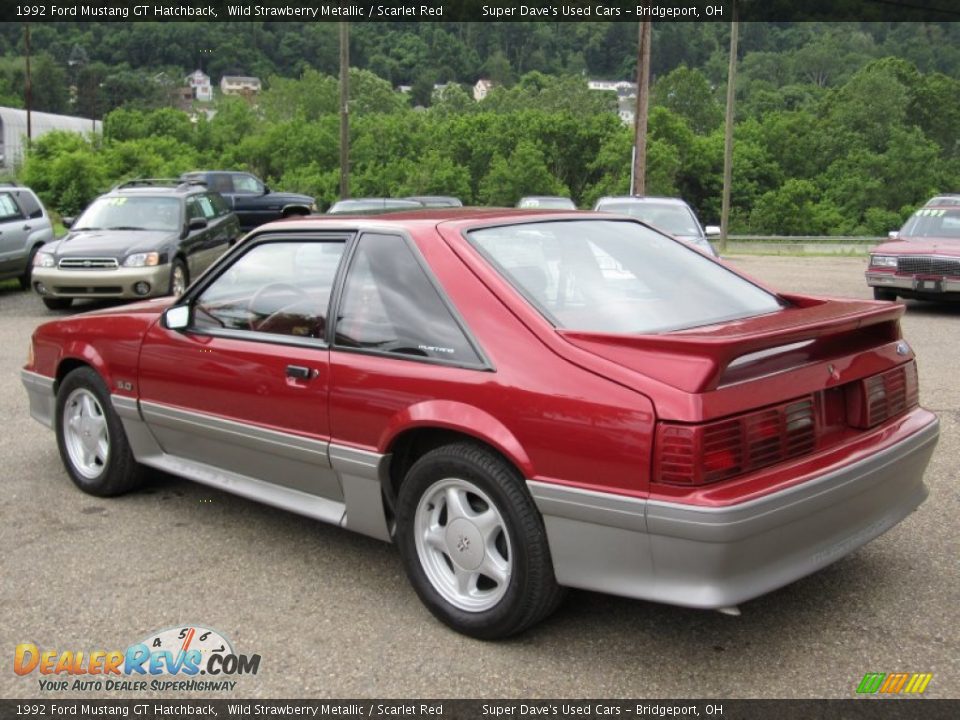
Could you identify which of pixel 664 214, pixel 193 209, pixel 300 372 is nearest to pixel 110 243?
pixel 193 209

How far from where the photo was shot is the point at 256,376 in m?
4.30

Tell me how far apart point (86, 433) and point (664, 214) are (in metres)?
9.90

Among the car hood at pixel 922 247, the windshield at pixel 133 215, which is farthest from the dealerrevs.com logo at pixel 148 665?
the car hood at pixel 922 247

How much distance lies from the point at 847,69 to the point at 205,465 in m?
96.4

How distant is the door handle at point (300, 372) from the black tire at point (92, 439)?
1.49 meters

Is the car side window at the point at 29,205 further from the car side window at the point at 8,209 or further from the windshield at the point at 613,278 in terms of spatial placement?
the windshield at the point at 613,278

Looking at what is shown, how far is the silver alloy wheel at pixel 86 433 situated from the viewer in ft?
17.4

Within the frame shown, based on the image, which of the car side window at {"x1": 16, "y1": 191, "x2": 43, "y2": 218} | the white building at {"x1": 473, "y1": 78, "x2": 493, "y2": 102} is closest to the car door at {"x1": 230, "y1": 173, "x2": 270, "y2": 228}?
the car side window at {"x1": 16, "y1": 191, "x2": 43, "y2": 218}

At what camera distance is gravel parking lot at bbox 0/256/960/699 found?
3.32 metres

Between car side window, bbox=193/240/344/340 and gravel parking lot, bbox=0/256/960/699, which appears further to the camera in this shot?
car side window, bbox=193/240/344/340

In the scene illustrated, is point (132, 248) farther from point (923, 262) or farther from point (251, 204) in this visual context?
point (251, 204)

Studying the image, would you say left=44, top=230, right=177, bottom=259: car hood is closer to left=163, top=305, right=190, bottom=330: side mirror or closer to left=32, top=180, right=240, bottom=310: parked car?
left=32, top=180, right=240, bottom=310: parked car

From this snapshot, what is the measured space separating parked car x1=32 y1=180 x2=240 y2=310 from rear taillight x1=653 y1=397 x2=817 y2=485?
10678 mm

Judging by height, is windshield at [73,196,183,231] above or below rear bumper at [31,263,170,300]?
above
